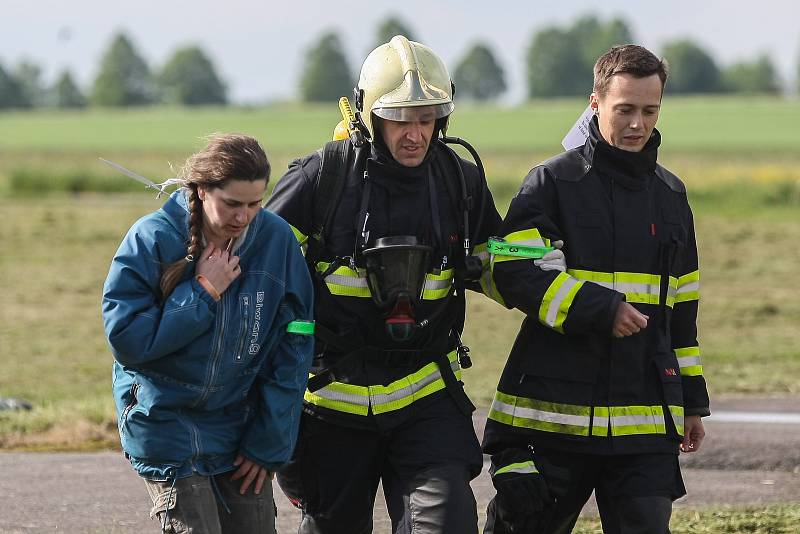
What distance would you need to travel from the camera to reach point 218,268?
14.5 feet

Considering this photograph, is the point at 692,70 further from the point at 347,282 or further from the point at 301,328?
the point at 301,328

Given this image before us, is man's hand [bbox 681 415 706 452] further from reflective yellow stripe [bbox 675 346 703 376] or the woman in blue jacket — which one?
the woman in blue jacket

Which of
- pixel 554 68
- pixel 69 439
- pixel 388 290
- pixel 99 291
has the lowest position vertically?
pixel 554 68

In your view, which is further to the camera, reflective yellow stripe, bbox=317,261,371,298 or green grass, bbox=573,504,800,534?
green grass, bbox=573,504,800,534

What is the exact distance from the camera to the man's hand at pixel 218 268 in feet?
14.4

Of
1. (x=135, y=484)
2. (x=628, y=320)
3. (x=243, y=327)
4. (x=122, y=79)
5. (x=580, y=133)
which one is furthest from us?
(x=122, y=79)

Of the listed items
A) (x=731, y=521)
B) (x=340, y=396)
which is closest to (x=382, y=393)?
(x=340, y=396)

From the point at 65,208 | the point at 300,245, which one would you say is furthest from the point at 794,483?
the point at 65,208

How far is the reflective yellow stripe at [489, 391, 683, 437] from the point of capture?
4.95 m

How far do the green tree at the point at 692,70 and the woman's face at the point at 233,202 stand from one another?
490 feet

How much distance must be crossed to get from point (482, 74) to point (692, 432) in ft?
545

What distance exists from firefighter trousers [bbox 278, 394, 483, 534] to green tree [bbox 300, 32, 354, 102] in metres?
152

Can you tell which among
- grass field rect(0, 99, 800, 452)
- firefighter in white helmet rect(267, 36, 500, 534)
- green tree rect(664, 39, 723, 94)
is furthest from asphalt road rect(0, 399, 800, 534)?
green tree rect(664, 39, 723, 94)

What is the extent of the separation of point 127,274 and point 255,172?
51cm
